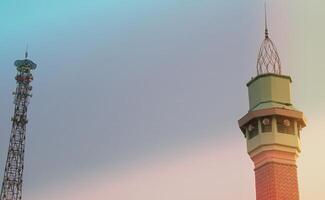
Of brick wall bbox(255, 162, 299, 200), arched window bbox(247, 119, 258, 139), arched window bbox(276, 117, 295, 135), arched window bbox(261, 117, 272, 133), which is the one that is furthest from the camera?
arched window bbox(247, 119, 258, 139)

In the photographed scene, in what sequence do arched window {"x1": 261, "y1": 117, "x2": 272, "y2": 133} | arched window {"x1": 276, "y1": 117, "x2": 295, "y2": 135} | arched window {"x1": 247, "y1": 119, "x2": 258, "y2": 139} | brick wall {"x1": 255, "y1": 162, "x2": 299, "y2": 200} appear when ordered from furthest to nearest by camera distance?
arched window {"x1": 247, "y1": 119, "x2": 258, "y2": 139}
arched window {"x1": 276, "y1": 117, "x2": 295, "y2": 135}
arched window {"x1": 261, "y1": 117, "x2": 272, "y2": 133}
brick wall {"x1": 255, "y1": 162, "x2": 299, "y2": 200}

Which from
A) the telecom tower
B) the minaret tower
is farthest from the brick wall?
the telecom tower

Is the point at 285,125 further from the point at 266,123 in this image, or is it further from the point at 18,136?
the point at 18,136

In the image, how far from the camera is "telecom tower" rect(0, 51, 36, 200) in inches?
2562

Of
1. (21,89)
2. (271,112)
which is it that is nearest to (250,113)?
(271,112)

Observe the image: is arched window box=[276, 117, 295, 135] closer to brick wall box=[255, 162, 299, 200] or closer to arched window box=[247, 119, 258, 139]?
arched window box=[247, 119, 258, 139]

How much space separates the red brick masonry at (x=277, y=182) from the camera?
210 feet

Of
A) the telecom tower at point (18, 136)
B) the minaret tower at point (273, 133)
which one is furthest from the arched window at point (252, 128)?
the telecom tower at point (18, 136)

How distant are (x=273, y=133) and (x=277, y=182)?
5170 mm

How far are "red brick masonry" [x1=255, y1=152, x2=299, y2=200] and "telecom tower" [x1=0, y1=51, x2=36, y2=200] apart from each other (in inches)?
984

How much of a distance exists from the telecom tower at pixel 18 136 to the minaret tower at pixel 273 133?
2363 cm

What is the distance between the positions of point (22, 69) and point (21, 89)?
89.8 inches

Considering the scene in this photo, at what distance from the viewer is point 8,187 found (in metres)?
65.1

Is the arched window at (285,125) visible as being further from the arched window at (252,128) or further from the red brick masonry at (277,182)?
the red brick masonry at (277,182)
